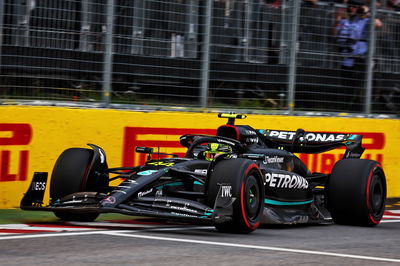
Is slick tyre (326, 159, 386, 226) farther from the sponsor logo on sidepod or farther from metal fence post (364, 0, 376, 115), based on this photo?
metal fence post (364, 0, 376, 115)

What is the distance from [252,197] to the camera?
8195 mm

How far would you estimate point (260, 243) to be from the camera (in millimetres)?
7262

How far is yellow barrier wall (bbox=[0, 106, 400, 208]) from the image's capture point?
31.8 ft

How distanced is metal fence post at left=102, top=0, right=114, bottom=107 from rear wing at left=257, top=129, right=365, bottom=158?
2.10 meters

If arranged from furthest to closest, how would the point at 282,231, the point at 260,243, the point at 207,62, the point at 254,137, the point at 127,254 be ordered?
the point at 207,62
the point at 254,137
the point at 282,231
the point at 260,243
the point at 127,254

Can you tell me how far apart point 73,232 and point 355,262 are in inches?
102

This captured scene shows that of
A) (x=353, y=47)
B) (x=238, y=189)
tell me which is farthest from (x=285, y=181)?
(x=353, y=47)

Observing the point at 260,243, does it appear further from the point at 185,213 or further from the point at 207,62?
the point at 207,62

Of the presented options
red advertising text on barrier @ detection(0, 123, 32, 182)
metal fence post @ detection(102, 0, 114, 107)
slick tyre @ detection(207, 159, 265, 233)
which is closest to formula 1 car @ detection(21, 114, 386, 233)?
slick tyre @ detection(207, 159, 265, 233)

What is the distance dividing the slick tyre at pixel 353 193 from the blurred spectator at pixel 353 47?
4006mm

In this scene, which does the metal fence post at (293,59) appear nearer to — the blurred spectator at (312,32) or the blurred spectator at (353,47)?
the blurred spectator at (312,32)

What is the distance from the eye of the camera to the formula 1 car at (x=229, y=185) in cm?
776

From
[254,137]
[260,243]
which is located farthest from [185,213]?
[254,137]

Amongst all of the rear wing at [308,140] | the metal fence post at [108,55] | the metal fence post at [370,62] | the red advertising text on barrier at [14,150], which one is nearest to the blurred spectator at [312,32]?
the metal fence post at [370,62]
